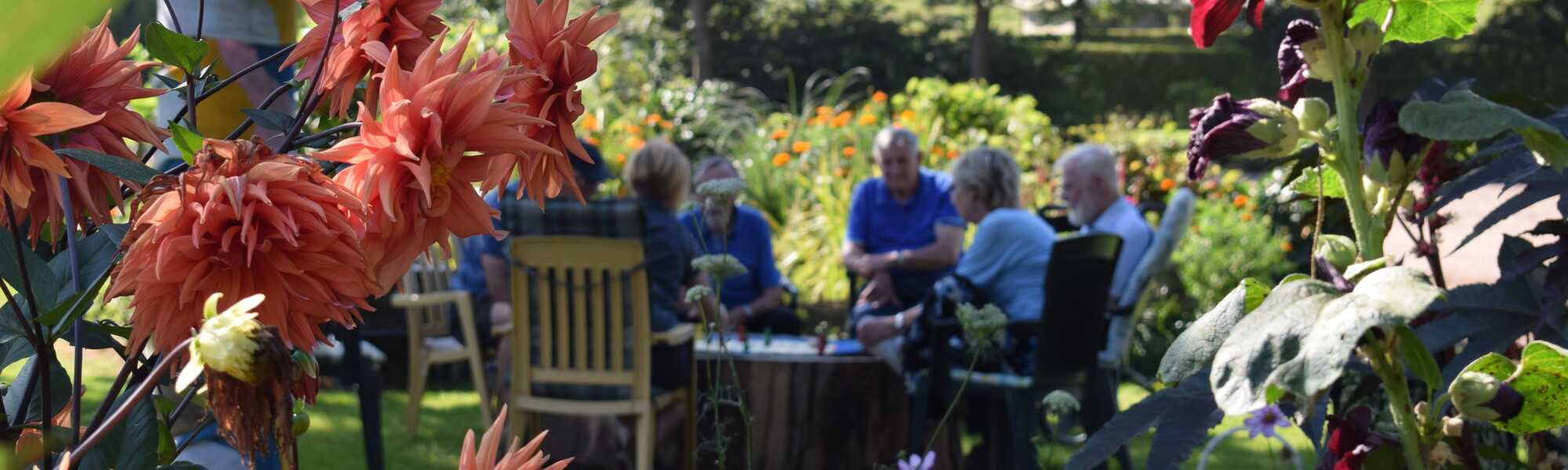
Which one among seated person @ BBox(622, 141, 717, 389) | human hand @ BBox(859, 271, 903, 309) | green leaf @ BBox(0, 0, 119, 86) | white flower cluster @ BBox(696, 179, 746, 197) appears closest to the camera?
green leaf @ BBox(0, 0, 119, 86)

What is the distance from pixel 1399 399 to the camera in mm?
714

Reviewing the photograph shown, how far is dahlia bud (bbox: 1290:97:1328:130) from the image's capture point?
0.72 m

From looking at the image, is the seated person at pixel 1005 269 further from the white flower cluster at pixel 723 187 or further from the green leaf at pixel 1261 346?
the green leaf at pixel 1261 346

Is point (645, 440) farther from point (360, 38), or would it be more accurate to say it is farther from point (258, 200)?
point (258, 200)

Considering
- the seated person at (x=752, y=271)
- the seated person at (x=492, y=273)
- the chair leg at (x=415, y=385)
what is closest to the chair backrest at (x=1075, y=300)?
the seated person at (x=752, y=271)

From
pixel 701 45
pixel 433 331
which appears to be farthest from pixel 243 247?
pixel 701 45

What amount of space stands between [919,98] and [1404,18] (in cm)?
758

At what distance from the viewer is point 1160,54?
21125mm

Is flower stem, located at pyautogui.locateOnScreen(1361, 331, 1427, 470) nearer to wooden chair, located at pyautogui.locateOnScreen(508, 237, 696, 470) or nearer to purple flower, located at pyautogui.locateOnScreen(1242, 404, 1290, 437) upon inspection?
purple flower, located at pyautogui.locateOnScreen(1242, 404, 1290, 437)

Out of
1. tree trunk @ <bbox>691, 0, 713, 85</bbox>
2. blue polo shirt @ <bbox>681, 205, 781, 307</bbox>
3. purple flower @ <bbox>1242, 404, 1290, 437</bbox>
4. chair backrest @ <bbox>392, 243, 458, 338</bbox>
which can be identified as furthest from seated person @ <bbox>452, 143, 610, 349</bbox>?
tree trunk @ <bbox>691, 0, 713, 85</bbox>

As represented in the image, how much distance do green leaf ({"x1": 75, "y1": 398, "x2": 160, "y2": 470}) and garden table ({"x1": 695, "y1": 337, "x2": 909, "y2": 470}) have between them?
291 centimetres

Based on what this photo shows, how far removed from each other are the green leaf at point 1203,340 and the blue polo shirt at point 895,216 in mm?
4101

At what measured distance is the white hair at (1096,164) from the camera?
4508 millimetres

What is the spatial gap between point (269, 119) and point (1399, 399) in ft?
2.24
